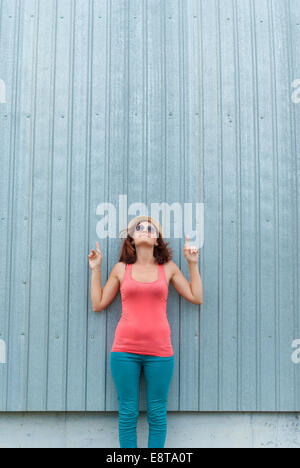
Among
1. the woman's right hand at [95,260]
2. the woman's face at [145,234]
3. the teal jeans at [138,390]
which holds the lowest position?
the teal jeans at [138,390]

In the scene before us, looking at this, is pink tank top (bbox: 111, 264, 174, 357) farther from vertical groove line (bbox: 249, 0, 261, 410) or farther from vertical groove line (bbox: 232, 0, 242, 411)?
vertical groove line (bbox: 249, 0, 261, 410)

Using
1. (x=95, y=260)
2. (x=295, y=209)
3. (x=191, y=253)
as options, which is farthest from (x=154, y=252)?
(x=295, y=209)

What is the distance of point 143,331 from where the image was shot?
219 cm

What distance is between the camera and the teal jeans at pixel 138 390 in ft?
7.20

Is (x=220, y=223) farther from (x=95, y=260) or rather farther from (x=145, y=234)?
(x=95, y=260)

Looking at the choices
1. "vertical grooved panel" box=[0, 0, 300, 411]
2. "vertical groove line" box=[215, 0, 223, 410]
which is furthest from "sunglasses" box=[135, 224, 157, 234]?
"vertical groove line" box=[215, 0, 223, 410]

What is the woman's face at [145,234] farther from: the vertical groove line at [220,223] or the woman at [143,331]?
the vertical groove line at [220,223]

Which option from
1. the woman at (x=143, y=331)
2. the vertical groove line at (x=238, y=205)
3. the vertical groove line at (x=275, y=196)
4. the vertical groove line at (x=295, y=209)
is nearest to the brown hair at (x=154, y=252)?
the woman at (x=143, y=331)

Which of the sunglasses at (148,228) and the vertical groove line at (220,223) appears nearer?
the sunglasses at (148,228)

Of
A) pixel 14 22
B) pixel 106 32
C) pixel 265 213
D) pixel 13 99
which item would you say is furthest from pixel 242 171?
pixel 14 22

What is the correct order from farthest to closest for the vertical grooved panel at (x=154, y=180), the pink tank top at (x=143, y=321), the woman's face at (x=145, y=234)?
1. the vertical grooved panel at (x=154, y=180)
2. the woman's face at (x=145, y=234)
3. the pink tank top at (x=143, y=321)

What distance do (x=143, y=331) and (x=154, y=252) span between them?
1.49 feet

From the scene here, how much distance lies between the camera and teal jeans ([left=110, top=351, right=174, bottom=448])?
2195mm
